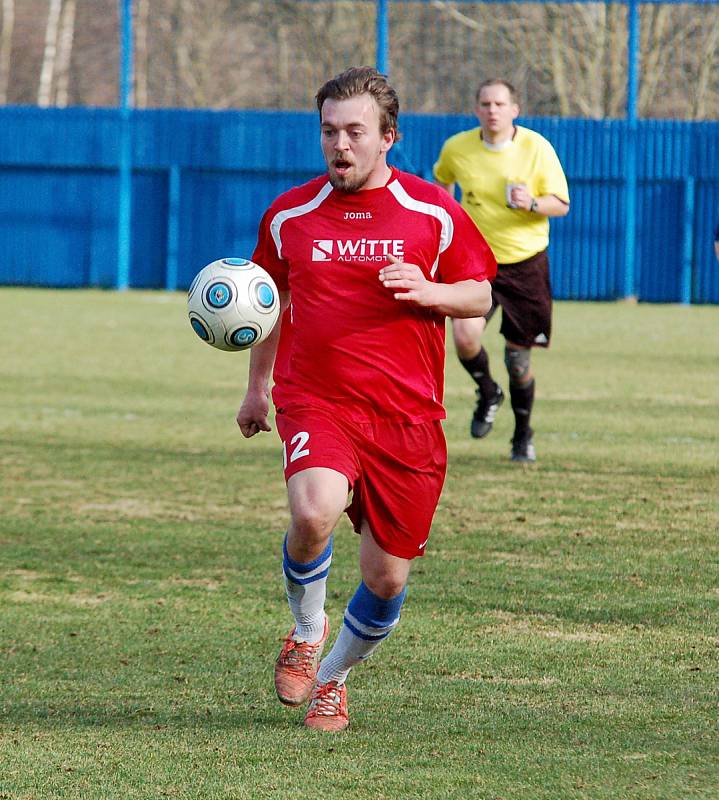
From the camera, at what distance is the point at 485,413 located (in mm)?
10852

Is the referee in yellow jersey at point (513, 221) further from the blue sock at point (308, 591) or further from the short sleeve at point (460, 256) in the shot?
the blue sock at point (308, 591)

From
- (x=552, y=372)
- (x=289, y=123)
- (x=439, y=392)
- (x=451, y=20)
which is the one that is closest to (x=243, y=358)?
(x=552, y=372)

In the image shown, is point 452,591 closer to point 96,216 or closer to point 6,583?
point 6,583

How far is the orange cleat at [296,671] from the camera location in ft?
15.9

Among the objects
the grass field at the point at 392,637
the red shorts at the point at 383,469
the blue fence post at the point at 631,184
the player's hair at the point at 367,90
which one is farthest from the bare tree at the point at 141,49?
the red shorts at the point at 383,469

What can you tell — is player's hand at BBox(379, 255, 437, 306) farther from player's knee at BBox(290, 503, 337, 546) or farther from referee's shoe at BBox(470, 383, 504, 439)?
referee's shoe at BBox(470, 383, 504, 439)

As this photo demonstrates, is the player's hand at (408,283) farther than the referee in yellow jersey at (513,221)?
No

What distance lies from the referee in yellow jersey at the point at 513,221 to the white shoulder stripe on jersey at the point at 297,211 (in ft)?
17.5

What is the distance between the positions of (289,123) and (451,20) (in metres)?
8.11

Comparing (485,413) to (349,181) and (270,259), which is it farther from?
(349,181)

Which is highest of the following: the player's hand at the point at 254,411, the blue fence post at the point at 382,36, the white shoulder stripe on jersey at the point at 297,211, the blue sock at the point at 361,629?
the blue fence post at the point at 382,36

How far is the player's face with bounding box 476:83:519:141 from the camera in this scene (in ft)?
33.3

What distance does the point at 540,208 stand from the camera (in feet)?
33.1

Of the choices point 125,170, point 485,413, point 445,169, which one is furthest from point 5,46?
point 485,413
